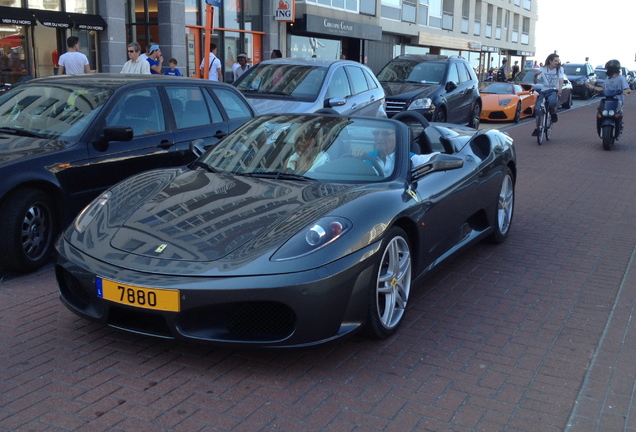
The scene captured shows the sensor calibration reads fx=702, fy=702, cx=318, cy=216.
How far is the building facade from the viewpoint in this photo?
16219mm

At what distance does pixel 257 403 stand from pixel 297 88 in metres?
8.11

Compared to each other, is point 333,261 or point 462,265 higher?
point 333,261

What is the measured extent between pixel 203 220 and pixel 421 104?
10674 millimetres

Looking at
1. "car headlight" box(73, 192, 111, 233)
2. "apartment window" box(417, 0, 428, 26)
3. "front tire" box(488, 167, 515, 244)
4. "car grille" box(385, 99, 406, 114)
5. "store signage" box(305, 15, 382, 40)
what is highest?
"apartment window" box(417, 0, 428, 26)

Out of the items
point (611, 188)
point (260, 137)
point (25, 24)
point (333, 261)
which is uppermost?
point (25, 24)

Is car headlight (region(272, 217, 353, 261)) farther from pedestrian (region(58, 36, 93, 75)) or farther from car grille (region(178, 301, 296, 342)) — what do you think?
pedestrian (region(58, 36, 93, 75))

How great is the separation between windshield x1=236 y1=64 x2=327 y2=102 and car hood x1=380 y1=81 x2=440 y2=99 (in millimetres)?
3595

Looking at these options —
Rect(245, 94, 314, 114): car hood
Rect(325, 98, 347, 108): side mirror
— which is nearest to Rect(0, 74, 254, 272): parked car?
Rect(245, 94, 314, 114): car hood

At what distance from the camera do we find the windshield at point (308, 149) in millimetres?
4652

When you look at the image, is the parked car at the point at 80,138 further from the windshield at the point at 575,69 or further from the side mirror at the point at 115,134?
the windshield at the point at 575,69

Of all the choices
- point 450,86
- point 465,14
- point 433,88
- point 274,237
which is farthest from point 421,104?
point 465,14

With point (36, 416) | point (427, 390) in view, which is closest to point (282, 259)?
point (427, 390)

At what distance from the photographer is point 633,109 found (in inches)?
1128

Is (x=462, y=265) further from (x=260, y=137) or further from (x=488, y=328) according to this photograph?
(x=260, y=137)
